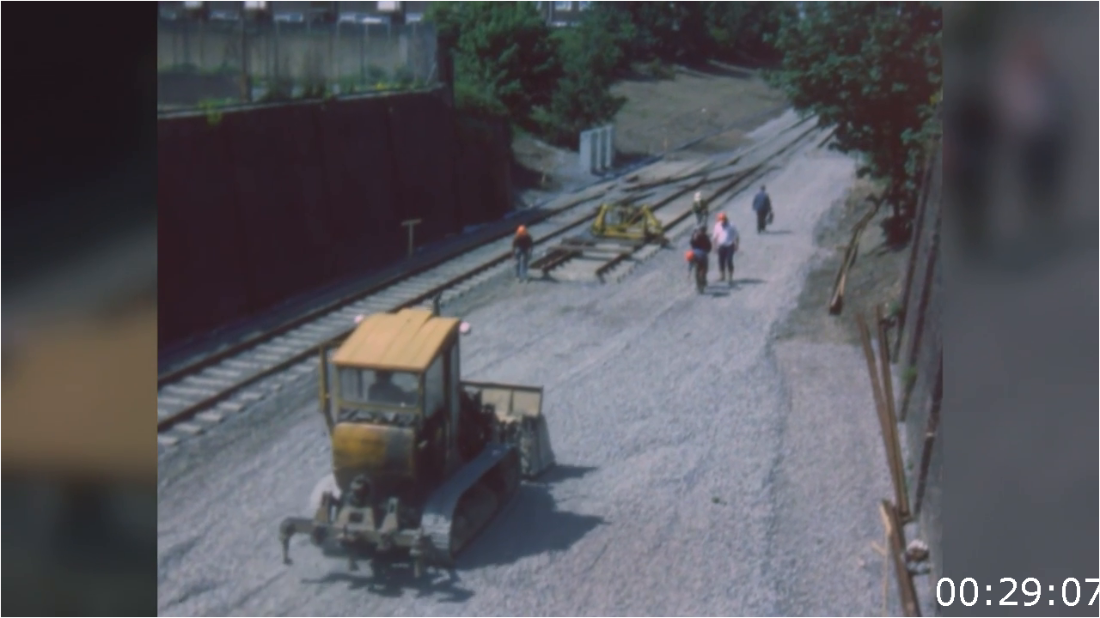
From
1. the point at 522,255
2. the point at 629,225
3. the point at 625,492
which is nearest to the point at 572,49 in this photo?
the point at 629,225

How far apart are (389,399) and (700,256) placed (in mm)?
5668

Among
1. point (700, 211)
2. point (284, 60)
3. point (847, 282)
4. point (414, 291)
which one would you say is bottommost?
point (414, 291)

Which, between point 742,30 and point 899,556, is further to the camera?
point 742,30

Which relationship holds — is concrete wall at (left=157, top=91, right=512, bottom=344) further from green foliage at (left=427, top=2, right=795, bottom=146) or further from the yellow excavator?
the yellow excavator

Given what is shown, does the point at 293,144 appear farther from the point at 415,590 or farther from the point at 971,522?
the point at 971,522

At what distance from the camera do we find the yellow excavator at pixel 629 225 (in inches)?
541

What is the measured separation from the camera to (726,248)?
1198cm

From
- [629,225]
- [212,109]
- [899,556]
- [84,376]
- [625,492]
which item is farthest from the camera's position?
[629,225]

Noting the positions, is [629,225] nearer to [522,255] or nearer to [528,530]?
[522,255]

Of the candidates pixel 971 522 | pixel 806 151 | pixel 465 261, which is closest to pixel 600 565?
pixel 971 522

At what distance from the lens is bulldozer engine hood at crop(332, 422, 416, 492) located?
20.7 ft

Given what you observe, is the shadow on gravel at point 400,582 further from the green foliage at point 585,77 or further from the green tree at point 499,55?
the green tree at point 499,55

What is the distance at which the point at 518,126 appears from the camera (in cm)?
1792

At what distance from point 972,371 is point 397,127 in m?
11.8
